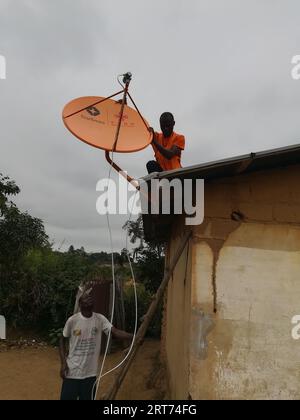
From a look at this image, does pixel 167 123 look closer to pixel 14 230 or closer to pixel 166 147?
pixel 166 147

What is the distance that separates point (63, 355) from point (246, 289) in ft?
6.96

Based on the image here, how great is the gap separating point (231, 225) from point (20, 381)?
6.26 m

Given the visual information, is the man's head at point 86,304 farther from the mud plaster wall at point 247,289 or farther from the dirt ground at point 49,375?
the dirt ground at point 49,375

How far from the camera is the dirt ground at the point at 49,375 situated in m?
6.62

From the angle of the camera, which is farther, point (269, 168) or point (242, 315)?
point (269, 168)

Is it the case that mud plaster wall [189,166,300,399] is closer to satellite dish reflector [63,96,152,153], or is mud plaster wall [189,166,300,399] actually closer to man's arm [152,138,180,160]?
man's arm [152,138,180,160]

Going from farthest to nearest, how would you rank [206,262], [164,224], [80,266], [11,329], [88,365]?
[80,266], [11,329], [164,224], [88,365], [206,262]

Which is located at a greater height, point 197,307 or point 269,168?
point 269,168

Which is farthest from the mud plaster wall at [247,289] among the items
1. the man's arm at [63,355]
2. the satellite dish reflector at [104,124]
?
the man's arm at [63,355]

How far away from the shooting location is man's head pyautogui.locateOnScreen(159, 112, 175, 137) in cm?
491

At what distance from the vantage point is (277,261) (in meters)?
3.87

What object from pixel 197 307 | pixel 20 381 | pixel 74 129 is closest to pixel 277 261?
pixel 197 307

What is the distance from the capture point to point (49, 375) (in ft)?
27.5
